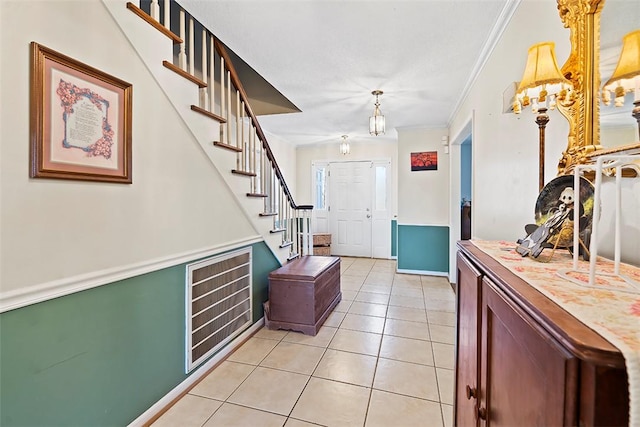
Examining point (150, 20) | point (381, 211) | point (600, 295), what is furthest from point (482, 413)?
point (381, 211)

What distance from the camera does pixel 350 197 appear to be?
6.12 meters

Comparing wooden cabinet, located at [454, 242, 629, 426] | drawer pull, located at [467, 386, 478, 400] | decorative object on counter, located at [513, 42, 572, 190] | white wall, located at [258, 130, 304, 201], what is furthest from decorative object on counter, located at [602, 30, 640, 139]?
white wall, located at [258, 130, 304, 201]

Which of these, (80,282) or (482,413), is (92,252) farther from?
(482,413)

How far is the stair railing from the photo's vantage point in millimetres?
1850

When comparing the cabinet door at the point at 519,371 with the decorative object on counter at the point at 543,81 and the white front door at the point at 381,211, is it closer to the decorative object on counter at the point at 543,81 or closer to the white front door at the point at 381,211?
the decorative object on counter at the point at 543,81

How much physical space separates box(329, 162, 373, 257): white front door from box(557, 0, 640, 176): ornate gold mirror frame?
490 cm

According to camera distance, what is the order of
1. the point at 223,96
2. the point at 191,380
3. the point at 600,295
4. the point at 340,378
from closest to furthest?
the point at 600,295
the point at 191,380
the point at 340,378
the point at 223,96

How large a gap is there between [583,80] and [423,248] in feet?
12.8

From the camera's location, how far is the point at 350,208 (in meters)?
6.14

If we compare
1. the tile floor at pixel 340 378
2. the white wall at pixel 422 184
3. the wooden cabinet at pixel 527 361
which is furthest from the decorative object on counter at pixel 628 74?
the white wall at pixel 422 184

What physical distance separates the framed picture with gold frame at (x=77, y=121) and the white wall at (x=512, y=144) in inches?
77.8

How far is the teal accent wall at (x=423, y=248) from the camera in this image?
4.57m

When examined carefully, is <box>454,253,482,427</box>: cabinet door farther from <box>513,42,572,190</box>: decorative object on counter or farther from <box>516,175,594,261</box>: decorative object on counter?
<box>513,42,572,190</box>: decorative object on counter

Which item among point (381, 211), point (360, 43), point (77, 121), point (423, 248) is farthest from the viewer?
point (381, 211)
